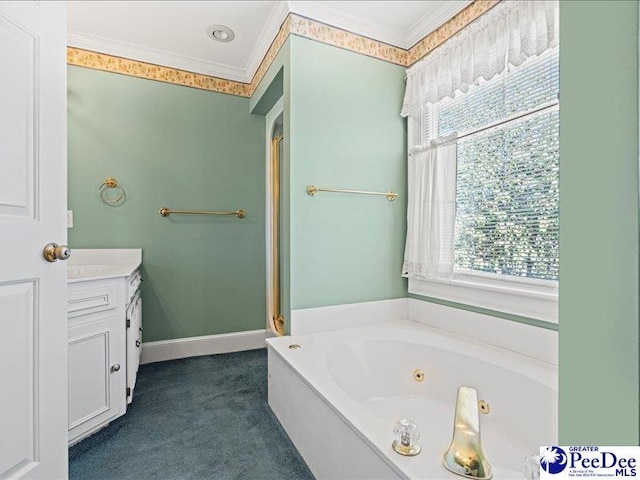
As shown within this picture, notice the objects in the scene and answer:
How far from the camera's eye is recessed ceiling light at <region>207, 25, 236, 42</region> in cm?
229

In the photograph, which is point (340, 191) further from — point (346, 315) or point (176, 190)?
point (176, 190)

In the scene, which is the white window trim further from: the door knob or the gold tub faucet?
the door knob

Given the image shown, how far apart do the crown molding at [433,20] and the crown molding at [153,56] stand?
141cm

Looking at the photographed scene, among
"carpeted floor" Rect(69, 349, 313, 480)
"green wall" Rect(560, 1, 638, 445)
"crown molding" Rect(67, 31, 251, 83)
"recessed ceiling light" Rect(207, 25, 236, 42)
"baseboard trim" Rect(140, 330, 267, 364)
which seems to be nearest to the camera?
"green wall" Rect(560, 1, 638, 445)

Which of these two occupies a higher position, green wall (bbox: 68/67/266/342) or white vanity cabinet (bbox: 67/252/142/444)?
green wall (bbox: 68/67/266/342)

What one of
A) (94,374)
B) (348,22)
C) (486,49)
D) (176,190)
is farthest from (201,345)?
(486,49)

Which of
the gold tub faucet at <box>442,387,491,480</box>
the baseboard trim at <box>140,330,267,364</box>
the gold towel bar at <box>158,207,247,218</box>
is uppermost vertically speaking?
→ the gold towel bar at <box>158,207,247,218</box>

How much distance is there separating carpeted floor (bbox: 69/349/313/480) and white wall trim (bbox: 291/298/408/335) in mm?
536

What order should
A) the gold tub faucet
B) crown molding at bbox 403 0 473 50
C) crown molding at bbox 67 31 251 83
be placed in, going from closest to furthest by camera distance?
the gold tub faucet, crown molding at bbox 403 0 473 50, crown molding at bbox 67 31 251 83

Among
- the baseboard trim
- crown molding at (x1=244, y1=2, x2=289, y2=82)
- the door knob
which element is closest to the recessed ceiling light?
crown molding at (x1=244, y1=2, x2=289, y2=82)

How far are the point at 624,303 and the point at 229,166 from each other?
9.59 feet

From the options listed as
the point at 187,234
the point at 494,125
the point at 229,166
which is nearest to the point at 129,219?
the point at 187,234

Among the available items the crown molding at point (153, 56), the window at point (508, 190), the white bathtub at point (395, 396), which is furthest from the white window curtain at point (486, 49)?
the crown molding at point (153, 56)

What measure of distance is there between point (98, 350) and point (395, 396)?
5.18ft
